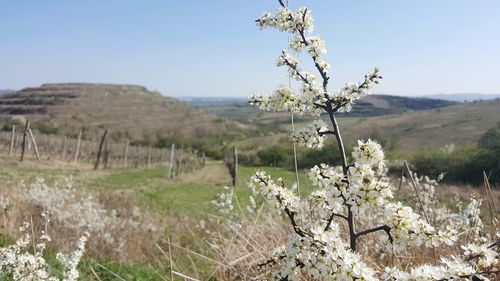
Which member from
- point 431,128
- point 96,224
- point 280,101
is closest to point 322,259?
point 280,101

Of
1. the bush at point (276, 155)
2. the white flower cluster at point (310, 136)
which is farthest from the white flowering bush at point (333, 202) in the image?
the bush at point (276, 155)

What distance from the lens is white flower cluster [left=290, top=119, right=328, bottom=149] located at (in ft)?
9.27

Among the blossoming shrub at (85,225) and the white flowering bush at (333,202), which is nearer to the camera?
the white flowering bush at (333,202)

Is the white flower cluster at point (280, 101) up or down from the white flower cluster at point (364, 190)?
up

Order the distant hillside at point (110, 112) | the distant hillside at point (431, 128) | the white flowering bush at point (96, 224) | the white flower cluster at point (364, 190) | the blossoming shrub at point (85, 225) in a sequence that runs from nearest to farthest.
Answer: the white flower cluster at point (364, 190), the blossoming shrub at point (85, 225), the white flowering bush at point (96, 224), the distant hillside at point (431, 128), the distant hillside at point (110, 112)

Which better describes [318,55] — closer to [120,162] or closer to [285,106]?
[285,106]

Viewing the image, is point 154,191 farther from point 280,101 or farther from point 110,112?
point 110,112

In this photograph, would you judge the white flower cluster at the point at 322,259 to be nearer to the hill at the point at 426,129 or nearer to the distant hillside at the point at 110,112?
the hill at the point at 426,129

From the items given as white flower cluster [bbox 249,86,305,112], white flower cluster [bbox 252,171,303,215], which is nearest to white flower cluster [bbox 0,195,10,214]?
white flower cluster [bbox 249,86,305,112]

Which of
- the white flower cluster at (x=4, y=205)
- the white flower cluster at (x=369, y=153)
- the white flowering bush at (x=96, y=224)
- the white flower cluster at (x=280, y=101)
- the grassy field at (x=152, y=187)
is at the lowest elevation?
the grassy field at (x=152, y=187)

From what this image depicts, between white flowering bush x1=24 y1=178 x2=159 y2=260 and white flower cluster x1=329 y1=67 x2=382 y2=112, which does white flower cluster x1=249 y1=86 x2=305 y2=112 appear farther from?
white flowering bush x1=24 y1=178 x2=159 y2=260

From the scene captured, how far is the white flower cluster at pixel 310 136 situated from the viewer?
283cm

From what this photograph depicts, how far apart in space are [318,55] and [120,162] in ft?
167

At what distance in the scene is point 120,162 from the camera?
52.0 m
